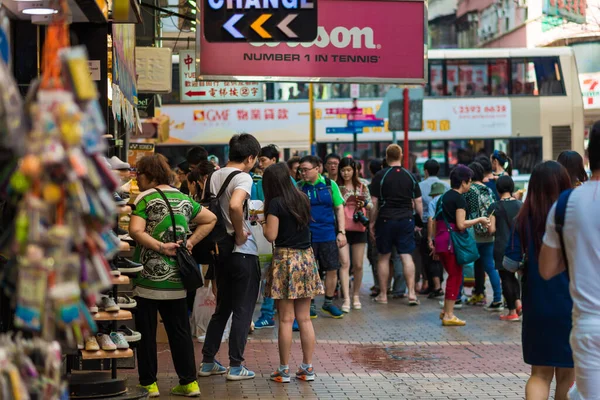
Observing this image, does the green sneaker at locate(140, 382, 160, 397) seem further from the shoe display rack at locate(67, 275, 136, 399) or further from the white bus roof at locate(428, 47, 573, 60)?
the white bus roof at locate(428, 47, 573, 60)

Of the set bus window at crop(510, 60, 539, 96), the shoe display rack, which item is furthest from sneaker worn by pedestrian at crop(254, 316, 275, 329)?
bus window at crop(510, 60, 539, 96)

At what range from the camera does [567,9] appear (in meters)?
33.8

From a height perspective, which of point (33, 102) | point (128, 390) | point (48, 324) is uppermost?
point (33, 102)

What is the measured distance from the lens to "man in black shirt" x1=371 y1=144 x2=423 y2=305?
13219 mm

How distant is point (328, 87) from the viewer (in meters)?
31.0

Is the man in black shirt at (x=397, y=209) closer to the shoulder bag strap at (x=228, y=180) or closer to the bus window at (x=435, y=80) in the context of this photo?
the shoulder bag strap at (x=228, y=180)

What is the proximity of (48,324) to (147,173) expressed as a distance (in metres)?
4.24

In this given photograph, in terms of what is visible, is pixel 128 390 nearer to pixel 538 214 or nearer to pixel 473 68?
pixel 538 214

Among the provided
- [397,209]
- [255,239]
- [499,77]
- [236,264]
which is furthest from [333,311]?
[499,77]

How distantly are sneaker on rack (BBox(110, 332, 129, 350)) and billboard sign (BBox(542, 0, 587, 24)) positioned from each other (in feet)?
94.4

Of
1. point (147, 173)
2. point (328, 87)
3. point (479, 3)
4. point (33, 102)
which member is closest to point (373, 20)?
point (147, 173)

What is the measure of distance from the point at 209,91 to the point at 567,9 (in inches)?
758

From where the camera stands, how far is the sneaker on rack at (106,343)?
6707 millimetres

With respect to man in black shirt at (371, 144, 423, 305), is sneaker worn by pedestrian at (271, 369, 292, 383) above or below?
below
